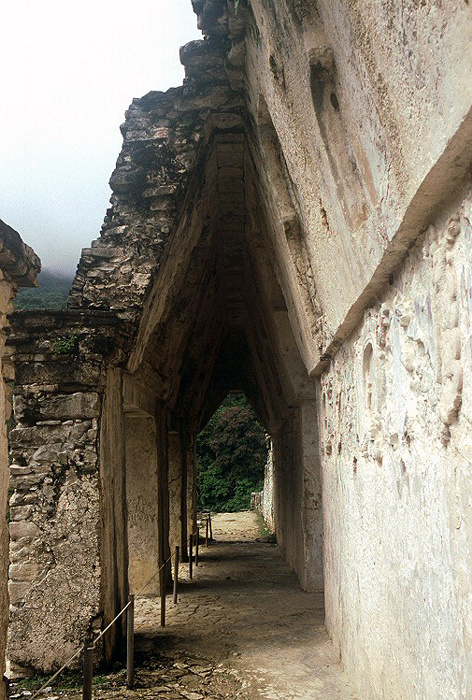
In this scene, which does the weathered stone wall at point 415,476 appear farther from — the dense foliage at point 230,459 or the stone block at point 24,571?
the dense foliage at point 230,459

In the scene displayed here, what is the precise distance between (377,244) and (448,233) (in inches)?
31.9

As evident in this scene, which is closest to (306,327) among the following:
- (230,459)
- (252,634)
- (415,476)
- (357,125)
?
(357,125)

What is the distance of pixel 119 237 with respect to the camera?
6559 millimetres

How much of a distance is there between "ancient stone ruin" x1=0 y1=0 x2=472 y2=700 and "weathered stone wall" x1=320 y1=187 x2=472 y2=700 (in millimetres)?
15

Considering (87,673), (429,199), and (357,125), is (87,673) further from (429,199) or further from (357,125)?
(357,125)

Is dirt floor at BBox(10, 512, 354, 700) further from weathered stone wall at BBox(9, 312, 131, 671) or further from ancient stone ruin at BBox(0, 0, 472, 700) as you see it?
weathered stone wall at BBox(9, 312, 131, 671)

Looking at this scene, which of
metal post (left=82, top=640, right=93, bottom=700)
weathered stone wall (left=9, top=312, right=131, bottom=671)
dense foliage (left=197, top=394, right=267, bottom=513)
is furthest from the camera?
dense foliage (left=197, top=394, right=267, bottom=513)

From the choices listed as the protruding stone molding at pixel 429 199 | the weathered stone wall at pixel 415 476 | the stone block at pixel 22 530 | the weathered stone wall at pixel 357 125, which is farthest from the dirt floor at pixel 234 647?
the protruding stone molding at pixel 429 199

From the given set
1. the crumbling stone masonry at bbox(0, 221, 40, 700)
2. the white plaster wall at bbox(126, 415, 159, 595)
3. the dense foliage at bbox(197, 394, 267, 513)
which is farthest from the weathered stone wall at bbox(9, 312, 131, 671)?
the dense foliage at bbox(197, 394, 267, 513)

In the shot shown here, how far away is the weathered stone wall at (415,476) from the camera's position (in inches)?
83.0

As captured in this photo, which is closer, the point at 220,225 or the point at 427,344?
the point at 427,344

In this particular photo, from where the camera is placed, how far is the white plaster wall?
867 centimetres

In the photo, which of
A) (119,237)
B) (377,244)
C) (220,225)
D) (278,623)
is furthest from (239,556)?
(377,244)

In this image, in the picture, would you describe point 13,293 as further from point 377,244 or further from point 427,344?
point 427,344
